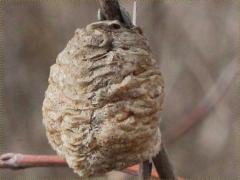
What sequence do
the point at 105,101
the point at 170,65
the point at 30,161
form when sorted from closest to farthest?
the point at 105,101, the point at 30,161, the point at 170,65

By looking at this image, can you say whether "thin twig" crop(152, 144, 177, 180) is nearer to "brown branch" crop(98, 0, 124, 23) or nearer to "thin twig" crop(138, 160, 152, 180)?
"thin twig" crop(138, 160, 152, 180)

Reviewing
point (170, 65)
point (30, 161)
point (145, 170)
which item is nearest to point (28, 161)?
point (30, 161)

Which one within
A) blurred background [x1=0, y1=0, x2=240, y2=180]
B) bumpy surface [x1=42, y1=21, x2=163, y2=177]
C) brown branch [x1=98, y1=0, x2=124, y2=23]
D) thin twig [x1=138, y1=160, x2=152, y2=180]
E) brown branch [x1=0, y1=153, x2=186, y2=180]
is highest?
brown branch [x1=98, y1=0, x2=124, y2=23]

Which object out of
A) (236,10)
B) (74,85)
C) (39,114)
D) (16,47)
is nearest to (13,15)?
(16,47)

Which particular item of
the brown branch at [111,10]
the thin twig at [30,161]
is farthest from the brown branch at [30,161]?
the brown branch at [111,10]

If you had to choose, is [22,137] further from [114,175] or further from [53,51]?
[114,175]

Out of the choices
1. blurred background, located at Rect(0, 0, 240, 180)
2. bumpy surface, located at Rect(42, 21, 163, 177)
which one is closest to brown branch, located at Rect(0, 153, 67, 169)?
bumpy surface, located at Rect(42, 21, 163, 177)

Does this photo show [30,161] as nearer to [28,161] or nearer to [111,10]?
[28,161]
